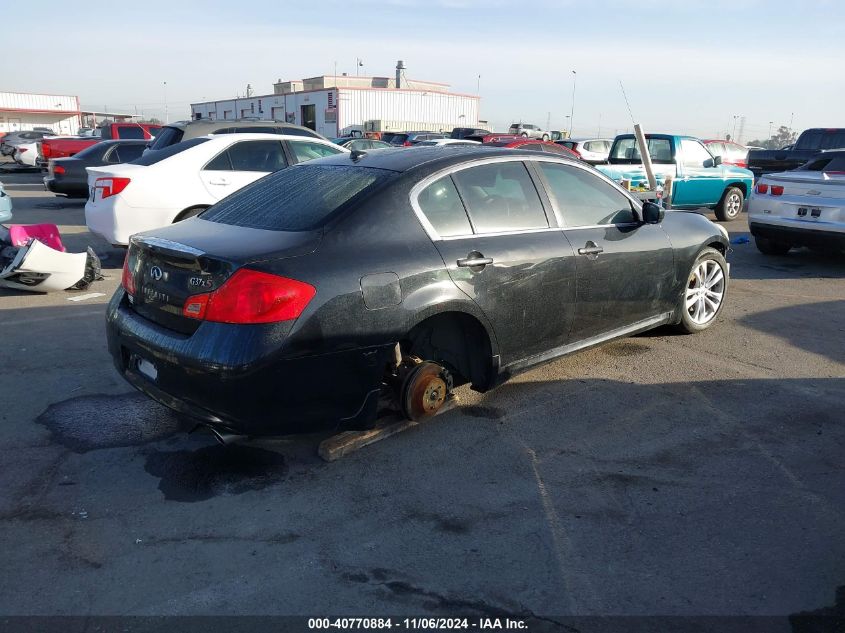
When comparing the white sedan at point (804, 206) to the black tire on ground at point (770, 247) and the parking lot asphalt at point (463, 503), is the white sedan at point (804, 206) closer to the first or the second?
the black tire on ground at point (770, 247)

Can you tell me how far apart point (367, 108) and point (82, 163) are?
36.7 metres

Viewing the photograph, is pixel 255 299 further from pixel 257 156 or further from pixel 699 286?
pixel 257 156

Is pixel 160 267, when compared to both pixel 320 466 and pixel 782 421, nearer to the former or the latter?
pixel 320 466

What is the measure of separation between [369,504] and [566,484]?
3.40ft

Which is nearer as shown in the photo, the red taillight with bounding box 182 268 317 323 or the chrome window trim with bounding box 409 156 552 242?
the red taillight with bounding box 182 268 317 323

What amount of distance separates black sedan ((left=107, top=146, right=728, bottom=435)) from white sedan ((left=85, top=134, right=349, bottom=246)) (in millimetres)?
3914

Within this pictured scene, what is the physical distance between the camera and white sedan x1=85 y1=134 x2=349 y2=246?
7.82 metres

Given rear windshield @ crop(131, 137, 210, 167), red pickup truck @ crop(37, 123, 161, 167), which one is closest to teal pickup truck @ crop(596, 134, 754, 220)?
rear windshield @ crop(131, 137, 210, 167)

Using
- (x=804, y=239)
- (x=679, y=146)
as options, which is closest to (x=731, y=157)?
(x=679, y=146)

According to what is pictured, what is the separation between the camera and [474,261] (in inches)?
155

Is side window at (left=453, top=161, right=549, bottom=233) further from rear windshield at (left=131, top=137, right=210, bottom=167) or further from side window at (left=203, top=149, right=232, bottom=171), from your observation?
rear windshield at (left=131, top=137, right=210, bottom=167)

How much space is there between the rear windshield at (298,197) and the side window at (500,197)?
0.52 metres

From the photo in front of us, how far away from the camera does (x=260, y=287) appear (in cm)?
321

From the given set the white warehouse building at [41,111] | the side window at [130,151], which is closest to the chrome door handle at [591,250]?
the side window at [130,151]
